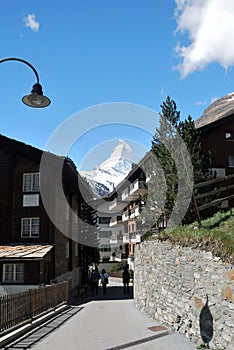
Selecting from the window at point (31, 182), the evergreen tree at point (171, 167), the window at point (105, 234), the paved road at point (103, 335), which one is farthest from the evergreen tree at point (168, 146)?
the window at point (105, 234)

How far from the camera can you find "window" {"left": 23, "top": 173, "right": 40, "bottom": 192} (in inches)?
936

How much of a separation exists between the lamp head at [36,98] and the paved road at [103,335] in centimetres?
640

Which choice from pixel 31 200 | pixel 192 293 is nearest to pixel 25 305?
pixel 192 293

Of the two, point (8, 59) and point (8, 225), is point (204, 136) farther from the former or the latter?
point (8, 59)

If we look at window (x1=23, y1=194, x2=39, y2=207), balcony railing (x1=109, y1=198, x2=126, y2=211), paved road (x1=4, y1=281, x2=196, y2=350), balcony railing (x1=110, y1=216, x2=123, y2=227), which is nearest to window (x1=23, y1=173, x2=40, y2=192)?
window (x1=23, y1=194, x2=39, y2=207)

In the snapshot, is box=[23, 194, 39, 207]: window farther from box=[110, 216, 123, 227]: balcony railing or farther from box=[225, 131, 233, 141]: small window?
box=[110, 216, 123, 227]: balcony railing

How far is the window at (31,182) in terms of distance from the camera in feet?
78.0

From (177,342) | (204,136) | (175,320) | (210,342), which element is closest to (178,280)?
(175,320)

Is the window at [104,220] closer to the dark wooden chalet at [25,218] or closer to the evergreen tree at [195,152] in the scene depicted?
the dark wooden chalet at [25,218]

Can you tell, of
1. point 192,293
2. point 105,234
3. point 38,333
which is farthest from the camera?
point 105,234

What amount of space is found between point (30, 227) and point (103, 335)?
13505 millimetres

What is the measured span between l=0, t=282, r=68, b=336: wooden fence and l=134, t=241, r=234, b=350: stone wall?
4453 millimetres

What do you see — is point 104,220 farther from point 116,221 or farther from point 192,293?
point 192,293

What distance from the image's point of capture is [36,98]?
25.7ft
